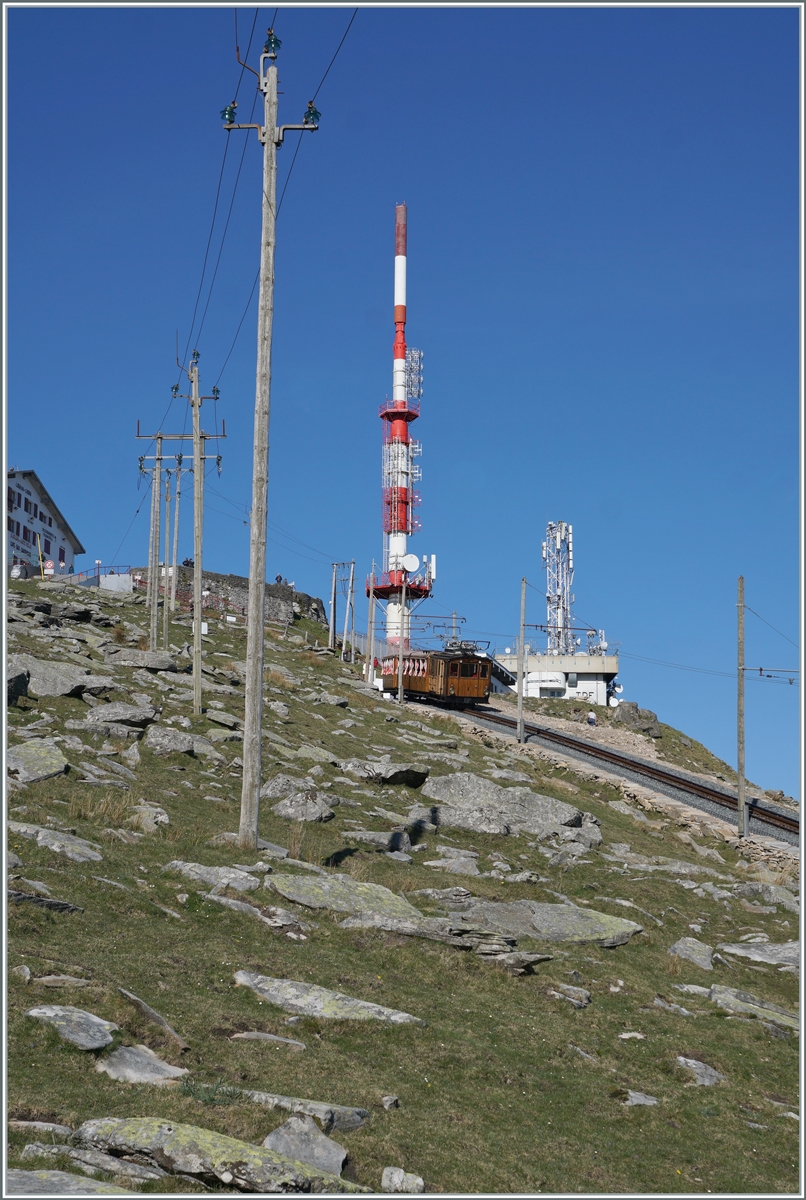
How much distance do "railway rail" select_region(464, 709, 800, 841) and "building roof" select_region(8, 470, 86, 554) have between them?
→ 47.3m

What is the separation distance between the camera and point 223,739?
27.8m

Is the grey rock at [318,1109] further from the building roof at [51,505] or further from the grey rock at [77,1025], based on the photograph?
the building roof at [51,505]

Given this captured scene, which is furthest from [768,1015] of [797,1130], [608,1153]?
[608,1153]

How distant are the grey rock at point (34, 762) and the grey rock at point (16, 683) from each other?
4502 millimetres

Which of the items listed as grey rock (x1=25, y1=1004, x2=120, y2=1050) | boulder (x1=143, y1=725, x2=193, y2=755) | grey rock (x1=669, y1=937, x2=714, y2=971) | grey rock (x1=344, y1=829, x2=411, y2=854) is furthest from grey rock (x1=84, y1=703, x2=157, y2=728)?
grey rock (x1=25, y1=1004, x2=120, y2=1050)

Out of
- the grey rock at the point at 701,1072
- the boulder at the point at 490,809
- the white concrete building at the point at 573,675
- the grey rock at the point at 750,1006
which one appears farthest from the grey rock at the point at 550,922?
the white concrete building at the point at 573,675

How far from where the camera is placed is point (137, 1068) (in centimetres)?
914

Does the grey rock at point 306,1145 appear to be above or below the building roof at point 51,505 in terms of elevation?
below

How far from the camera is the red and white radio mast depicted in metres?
84.6

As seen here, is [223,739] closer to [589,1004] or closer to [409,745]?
[409,745]

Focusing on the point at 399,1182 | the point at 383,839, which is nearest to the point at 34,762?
the point at 383,839

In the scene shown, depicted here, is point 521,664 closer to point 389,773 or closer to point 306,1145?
point 389,773

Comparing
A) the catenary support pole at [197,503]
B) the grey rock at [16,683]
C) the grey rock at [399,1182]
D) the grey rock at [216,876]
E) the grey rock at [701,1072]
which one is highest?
the catenary support pole at [197,503]

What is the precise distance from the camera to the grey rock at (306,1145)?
809 centimetres
